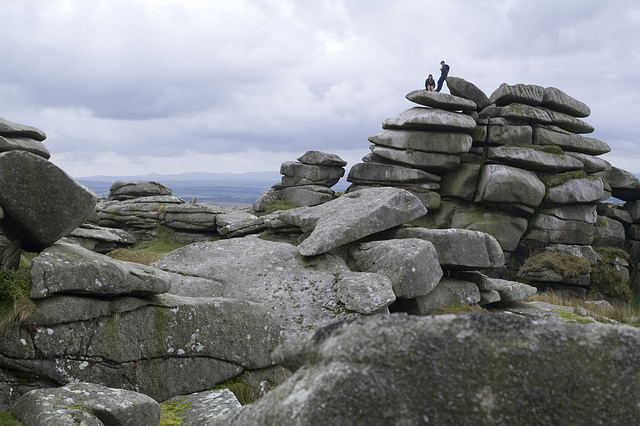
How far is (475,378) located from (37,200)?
10.8m

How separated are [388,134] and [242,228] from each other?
20938mm

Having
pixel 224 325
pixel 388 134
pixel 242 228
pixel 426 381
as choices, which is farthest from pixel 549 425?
pixel 388 134

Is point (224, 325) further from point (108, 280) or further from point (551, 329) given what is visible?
point (551, 329)

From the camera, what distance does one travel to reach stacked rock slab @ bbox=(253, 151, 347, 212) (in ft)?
136

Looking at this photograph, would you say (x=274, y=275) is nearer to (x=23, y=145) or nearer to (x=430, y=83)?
(x=23, y=145)

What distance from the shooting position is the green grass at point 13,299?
9.76 meters

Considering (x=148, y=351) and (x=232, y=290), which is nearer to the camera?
(x=148, y=351)

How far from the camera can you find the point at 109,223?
105 ft

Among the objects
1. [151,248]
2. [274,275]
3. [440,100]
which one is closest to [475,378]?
[274,275]

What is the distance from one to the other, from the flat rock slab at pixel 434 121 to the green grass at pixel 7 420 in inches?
1450

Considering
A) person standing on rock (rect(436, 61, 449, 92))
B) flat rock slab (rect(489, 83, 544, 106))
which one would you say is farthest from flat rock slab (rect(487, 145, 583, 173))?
person standing on rock (rect(436, 61, 449, 92))

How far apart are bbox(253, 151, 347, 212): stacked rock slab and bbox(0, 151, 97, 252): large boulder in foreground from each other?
2819 centimetres

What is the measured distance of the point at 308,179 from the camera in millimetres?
42969

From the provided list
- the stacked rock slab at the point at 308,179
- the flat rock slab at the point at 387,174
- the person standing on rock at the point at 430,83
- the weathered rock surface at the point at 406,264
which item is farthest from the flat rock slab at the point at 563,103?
the weathered rock surface at the point at 406,264
